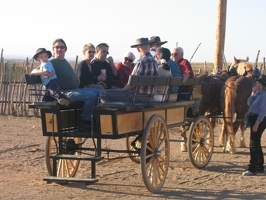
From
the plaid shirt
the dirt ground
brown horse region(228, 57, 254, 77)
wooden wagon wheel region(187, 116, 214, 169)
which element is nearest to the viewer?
the dirt ground

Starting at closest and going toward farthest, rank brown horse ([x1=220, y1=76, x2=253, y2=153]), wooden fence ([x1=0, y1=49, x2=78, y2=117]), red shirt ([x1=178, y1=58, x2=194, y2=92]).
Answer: red shirt ([x1=178, y1=58, x2=194, y2=92]) < brown horse ([x1=220, y1=76, x2=253, y2=153]) < wooden fence ([x1=0, y1=49, x2=78, y2=117])

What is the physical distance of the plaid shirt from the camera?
7.17 metres

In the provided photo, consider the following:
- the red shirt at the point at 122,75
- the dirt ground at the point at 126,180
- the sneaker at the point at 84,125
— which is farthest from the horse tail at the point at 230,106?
the sneaker at the point at 84,125

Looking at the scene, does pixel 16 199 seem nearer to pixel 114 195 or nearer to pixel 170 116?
pixel 114 195

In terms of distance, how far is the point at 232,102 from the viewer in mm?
10680

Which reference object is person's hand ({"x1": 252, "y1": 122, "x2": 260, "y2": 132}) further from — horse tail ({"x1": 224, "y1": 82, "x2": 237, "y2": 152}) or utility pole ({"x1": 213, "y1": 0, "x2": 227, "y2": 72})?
utility pole ({"x1": 213, "y1": 0, "x2": 227, "y2": 72})

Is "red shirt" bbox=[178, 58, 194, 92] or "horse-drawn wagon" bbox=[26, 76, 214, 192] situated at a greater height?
"red shirt" bbox=[178, 58, 194, 92]

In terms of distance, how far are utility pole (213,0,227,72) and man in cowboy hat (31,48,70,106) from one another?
9.43m

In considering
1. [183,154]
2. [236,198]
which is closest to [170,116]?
[236,198]

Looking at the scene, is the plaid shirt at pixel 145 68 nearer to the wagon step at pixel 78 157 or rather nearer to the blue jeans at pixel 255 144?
the wagon step at pixel 78 157

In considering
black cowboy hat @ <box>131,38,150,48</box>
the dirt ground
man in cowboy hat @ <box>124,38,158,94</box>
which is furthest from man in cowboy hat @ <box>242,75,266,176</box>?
black cowboy hat @ <box>131,38,150,48</box>

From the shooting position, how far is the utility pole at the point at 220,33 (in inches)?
615

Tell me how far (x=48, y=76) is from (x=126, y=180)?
2135 millimetres

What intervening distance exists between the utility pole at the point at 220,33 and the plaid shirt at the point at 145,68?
8638 mm
